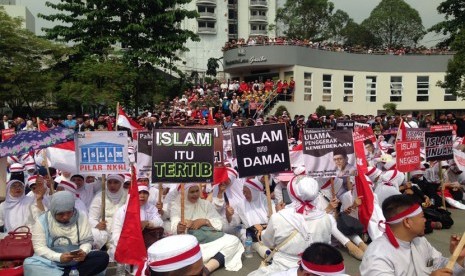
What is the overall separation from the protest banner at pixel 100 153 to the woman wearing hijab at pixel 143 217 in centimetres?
48

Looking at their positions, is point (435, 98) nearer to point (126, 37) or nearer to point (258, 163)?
point (126, 37)

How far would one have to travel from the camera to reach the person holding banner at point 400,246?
10.7 ft

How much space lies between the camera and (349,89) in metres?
42.1

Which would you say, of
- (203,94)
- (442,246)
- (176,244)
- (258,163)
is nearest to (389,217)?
(176,244)

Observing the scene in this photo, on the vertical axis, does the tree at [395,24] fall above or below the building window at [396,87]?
above

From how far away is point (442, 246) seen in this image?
756 cm

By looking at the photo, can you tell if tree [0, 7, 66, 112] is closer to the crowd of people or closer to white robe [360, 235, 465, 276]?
the crowd of people

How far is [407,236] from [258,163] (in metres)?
3.51

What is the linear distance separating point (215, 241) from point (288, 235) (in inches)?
87.1

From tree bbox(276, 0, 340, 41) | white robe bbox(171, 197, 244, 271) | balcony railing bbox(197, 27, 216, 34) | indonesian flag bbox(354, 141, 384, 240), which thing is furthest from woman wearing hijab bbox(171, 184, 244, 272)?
balcony railing bbox(197, 27, 216, 34)

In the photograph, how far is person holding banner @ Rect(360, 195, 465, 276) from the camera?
3.26 metres

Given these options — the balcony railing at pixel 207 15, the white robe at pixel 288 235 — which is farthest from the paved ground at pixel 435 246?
the balcony railing at pixel 207 15

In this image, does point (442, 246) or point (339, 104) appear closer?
point (442, 246)

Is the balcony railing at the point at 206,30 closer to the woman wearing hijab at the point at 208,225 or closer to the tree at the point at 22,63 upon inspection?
the tree at the point at 22,63
